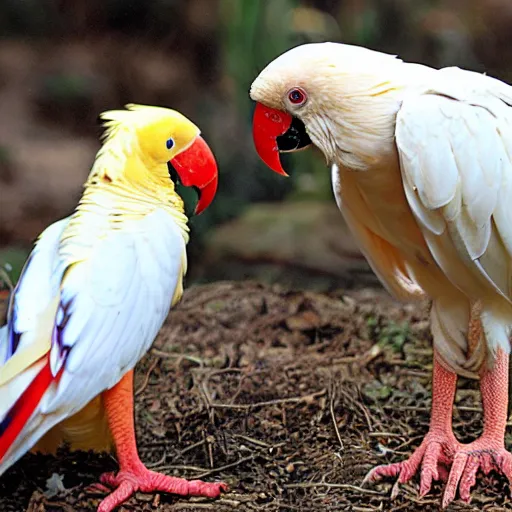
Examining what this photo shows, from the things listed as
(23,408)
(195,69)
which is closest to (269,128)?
(23,408)

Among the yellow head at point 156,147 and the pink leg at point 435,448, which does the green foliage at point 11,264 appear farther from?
the pink leg at point 435,448

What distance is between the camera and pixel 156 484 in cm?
179

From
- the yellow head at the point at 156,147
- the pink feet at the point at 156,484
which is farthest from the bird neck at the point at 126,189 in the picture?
the pink feet at the point at 156,484

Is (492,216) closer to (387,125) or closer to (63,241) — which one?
(387,125)

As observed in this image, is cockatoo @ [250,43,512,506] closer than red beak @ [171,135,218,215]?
Yes

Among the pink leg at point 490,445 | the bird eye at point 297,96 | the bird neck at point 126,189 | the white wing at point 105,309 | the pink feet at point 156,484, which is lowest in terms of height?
Answer: the pink feet at point 156,484

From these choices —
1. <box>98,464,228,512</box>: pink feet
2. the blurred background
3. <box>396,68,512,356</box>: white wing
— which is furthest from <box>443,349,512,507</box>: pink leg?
the blurred background

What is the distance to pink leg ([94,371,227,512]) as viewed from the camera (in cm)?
176

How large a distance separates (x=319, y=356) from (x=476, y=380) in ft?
1.82

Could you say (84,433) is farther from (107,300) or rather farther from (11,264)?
(11,264)

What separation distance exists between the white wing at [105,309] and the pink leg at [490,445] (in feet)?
2.78

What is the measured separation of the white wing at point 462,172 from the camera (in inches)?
61.5

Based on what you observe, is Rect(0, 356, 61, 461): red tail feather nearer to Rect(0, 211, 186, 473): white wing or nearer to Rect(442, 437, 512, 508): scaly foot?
Rect(0, 211, 186, 473): white wing

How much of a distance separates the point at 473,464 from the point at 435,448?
109 millimetres
